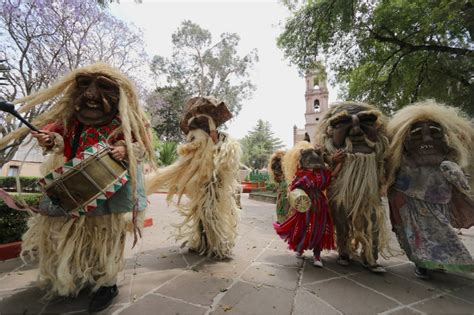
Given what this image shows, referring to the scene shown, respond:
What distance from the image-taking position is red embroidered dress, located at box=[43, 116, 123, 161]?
80.2 inches

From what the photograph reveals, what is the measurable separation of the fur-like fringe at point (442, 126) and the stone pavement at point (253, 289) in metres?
1.12

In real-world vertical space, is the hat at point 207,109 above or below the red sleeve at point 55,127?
above

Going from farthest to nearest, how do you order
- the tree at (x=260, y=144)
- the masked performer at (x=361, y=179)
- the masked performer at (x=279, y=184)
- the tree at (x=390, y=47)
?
the tree at (x=260, y=144) < the tree at (x=390, y=47) < the masked performer at (x=279, y=184) < the masked performer at (x=361, y=179)

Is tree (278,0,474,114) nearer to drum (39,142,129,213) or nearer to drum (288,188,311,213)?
drum (288,188,311,213)

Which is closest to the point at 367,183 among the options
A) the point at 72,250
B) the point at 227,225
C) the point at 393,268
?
the point at 393,268

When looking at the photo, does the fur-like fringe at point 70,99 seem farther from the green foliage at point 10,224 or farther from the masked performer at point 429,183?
the masked performer at point 429,183

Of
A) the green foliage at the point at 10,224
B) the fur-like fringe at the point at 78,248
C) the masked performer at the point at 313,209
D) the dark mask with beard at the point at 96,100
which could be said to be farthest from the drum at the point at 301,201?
the green foliage at the point at 10,224

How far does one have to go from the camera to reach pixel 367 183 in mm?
2637

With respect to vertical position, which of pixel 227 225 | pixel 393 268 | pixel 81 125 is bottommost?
pixel 393 268

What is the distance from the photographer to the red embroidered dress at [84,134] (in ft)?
6.68

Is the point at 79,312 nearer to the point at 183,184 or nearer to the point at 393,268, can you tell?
the point at 183,184

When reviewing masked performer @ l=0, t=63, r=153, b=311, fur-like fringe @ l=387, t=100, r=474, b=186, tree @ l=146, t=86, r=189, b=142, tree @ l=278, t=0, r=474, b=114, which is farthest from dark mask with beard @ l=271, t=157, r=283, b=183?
tree @ l=146, t=86, r=189, b=142

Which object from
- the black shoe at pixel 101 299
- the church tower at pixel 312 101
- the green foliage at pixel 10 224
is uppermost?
the church tower at pixel 312 101

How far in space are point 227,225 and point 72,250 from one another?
1680 mm
